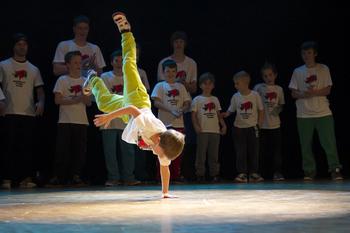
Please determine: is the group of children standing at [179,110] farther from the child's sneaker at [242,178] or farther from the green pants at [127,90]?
the green pants at [127,90]

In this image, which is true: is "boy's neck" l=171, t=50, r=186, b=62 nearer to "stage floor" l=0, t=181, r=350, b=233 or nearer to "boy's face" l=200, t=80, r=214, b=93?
"boy's face" l=200, t=80, r=214, b=93

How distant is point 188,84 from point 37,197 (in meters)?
2.96

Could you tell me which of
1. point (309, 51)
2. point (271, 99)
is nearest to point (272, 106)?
point (271, 99)

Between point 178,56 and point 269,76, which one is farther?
point 269,76

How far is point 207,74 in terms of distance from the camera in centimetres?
745

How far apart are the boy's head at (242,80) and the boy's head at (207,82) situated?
32 centimetres

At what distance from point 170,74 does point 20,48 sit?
1.77m

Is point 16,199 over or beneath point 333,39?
beneath

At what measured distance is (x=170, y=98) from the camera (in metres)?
7.21

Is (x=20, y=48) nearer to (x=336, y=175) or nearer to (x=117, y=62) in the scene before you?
(x=117, y=62)

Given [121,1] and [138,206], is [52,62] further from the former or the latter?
[138,206]

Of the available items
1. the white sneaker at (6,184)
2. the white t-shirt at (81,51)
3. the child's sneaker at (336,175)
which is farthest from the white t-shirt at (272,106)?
the white sneaker at (6,184)

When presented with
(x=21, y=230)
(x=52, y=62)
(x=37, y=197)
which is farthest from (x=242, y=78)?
(x=21, y=230)

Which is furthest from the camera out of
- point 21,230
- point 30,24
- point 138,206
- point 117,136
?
point 30,24
